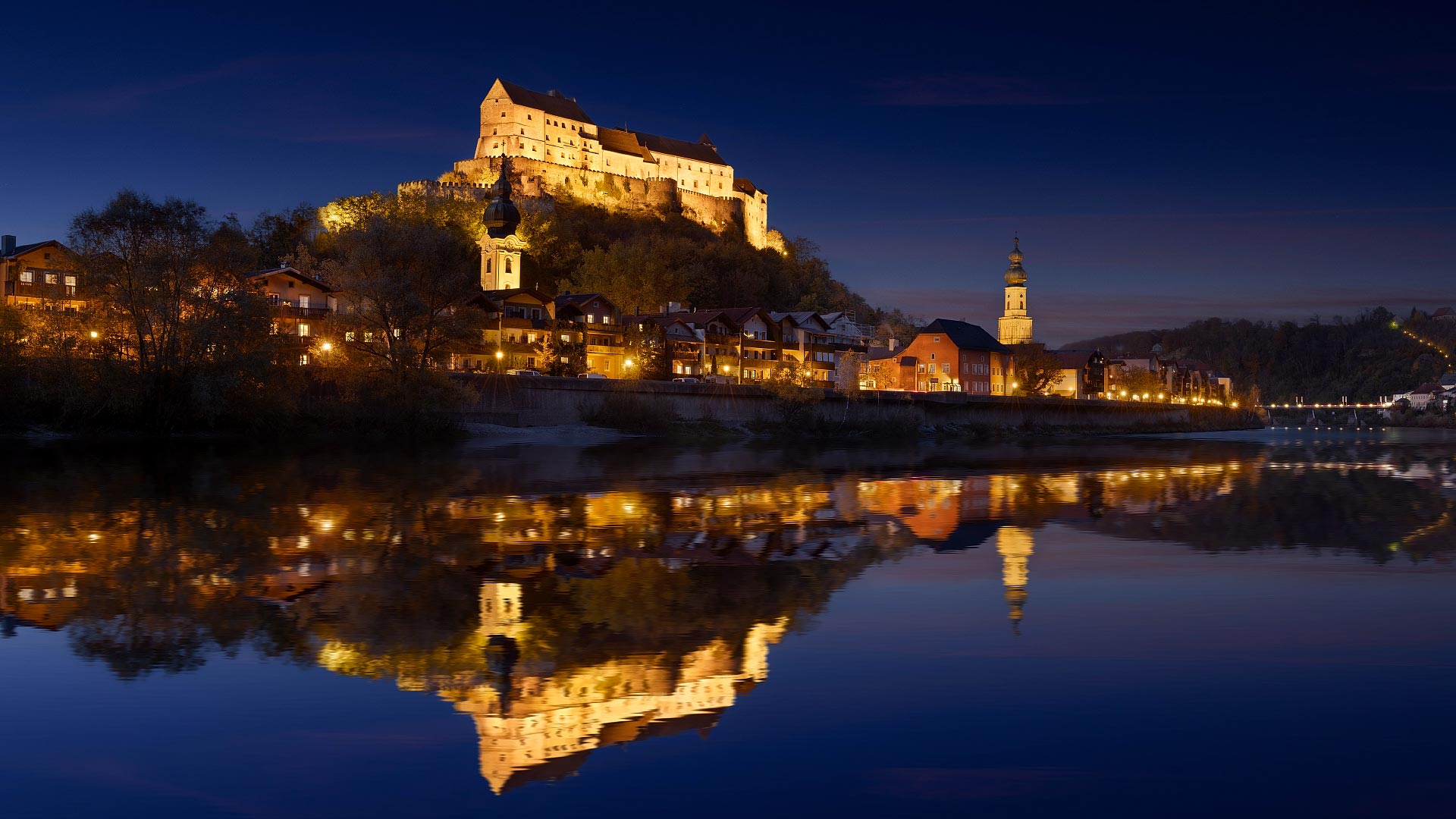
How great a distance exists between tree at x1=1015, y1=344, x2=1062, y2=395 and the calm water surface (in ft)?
335

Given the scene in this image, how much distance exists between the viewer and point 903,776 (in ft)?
25.6

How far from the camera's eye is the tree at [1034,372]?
123 metres

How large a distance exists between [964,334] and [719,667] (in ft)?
369

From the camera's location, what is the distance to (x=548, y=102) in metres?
148

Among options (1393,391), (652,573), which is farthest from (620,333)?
(1393,391)

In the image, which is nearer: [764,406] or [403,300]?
[403,300]

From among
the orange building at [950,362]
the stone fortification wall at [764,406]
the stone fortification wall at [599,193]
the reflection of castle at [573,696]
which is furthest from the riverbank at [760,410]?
the stone fortification wall at [599,193]

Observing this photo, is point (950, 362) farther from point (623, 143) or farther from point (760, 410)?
point (623, 143)

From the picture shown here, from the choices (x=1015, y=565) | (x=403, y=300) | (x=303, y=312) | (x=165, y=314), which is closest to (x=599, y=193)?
(x=303, y=312)

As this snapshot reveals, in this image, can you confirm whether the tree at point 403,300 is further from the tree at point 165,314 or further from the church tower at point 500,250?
the church tower at point 500,250

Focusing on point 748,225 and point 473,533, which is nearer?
point 473,533

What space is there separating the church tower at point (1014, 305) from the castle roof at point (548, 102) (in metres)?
68.8

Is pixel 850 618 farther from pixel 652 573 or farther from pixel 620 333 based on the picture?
pixel 620 333

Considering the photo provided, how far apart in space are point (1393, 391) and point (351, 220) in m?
176
